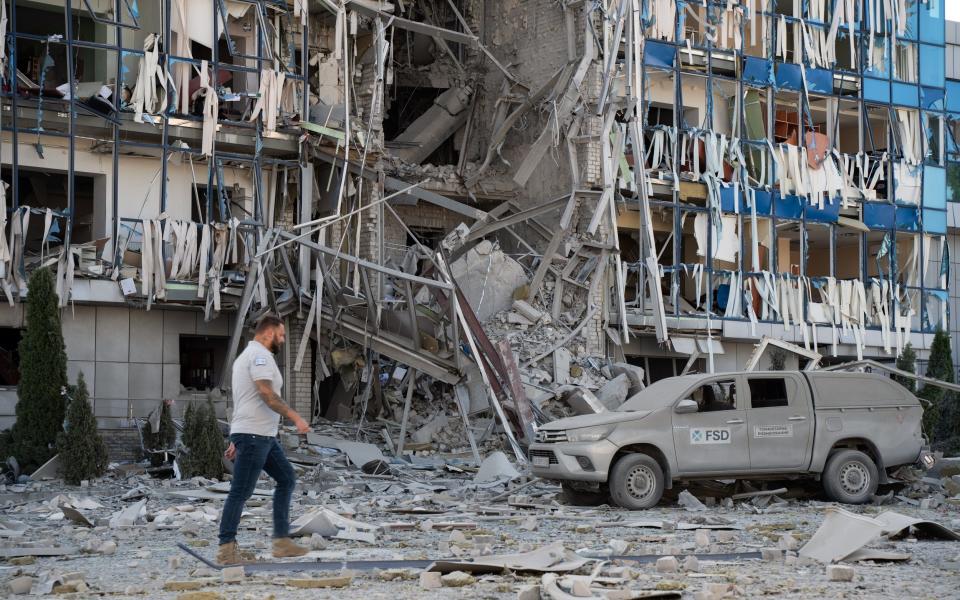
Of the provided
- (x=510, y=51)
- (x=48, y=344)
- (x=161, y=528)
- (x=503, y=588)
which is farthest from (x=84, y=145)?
(x=503, y=588)

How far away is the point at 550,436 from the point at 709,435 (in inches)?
79.2

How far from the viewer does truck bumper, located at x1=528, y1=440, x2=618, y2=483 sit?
17.7 metres

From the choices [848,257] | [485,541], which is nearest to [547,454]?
[485,541]

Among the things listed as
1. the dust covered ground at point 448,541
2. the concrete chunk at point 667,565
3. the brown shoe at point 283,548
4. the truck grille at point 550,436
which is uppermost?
the truck grille at point 550,436

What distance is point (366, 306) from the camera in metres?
26.8

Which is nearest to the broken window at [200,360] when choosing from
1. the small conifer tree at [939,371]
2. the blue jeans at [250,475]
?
the small conifer tree at [939,371]

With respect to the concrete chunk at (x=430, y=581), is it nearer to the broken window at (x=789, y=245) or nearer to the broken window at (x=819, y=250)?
the broken window at (x=789, y=245)

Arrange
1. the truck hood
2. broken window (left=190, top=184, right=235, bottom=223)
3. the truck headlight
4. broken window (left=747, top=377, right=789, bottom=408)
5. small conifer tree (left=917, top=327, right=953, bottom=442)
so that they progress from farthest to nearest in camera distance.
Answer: small conifer tree (left=917, top=327, right=953, bottom=442), broken window (left=190, top=184, right=235, bottom=223), broken window (left=747, top=377, right=789, bottom=408), the truck hood, the truck headlight

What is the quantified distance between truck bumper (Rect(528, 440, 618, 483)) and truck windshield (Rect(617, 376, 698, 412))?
997mm

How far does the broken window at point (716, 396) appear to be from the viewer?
18391mm

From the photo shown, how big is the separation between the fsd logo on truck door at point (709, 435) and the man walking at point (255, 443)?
7898mm

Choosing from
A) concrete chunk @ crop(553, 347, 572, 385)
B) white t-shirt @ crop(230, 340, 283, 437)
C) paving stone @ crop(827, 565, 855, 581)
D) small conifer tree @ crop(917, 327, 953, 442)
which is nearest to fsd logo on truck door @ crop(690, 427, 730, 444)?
paving stone @ crop(827, 565, 855, 581)

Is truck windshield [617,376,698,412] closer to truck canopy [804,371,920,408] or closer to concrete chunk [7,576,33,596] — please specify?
truck canopy [804,371,920,408]

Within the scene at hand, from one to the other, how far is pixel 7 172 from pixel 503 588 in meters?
18.9
